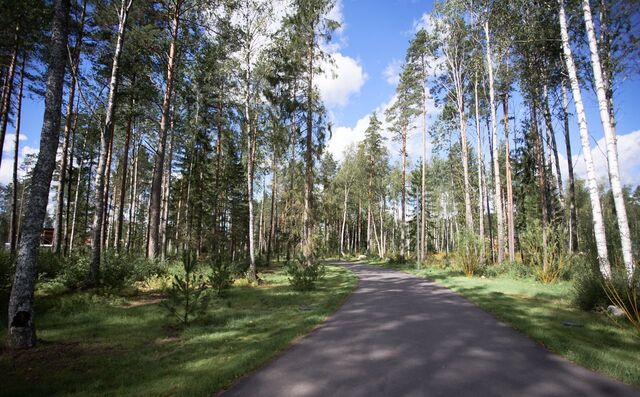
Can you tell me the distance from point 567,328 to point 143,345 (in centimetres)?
838

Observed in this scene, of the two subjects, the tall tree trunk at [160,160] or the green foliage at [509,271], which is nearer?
the tall tree trunk at [160,160]

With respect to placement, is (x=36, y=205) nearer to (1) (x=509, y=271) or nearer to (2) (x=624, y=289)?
(2) (x=624, y=289)

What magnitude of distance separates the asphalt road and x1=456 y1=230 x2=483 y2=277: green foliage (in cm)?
945

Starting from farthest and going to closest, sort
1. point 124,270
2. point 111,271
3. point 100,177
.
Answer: point 124,270 < point 111,271 < point 100,177

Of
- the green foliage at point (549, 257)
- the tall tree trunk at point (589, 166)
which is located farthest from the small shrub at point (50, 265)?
the green foliage at point (549, 257)

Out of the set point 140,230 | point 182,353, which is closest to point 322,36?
point 182,353

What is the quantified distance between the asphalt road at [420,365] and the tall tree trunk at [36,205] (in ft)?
14.1

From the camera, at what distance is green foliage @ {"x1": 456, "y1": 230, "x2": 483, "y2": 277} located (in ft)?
51.4

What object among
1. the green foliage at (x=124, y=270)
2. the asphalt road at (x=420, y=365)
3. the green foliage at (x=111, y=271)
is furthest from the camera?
the green foliage at (x=124, y=270)

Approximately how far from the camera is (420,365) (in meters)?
4.32

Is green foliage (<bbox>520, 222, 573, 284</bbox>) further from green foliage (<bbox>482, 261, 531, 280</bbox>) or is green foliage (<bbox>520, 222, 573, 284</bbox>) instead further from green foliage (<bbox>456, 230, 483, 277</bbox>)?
green foliage (<bbox>456, 230, 483, 277</bbox>)

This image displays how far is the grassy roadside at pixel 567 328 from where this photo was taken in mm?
4425

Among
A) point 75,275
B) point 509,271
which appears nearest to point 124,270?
point 75,275

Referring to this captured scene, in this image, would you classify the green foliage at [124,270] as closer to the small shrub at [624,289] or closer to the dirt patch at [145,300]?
the dirt patch at [145,300]
